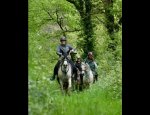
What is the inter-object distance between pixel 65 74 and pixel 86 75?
0.67m

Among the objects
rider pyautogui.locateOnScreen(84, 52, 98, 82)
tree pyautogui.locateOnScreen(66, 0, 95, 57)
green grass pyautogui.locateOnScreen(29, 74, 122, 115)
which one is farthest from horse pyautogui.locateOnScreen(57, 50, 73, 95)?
tree pyautogui.locateOnScreen(66, 0, 95, 57)

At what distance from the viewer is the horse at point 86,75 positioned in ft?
29.5

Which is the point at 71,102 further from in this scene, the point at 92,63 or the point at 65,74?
the point at 92,63

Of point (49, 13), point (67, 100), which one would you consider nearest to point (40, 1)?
point (49, 13)

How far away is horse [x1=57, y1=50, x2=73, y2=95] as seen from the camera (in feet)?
27.9

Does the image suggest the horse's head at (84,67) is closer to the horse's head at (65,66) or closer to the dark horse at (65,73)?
the dark horse at (65,73)

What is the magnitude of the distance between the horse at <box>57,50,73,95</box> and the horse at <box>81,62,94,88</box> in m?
0.36

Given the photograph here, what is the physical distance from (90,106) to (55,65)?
56.6 inches

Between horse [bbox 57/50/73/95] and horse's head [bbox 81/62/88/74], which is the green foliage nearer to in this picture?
horse [bbox 57/50/73/95]

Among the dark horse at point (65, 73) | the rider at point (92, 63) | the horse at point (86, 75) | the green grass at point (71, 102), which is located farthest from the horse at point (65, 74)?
the rider at point (92, 63)

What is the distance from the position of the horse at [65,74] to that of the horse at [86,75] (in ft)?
1.20

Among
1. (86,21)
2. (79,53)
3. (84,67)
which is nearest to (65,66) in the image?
(84,67)
